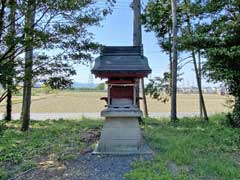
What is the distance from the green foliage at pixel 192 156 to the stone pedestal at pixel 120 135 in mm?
495

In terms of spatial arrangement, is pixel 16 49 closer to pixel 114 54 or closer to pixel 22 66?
pixel 22 66

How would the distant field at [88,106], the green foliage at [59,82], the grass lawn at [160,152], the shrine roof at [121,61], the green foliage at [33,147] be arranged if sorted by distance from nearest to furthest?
the grass lawn at [160,152], the green foliage at [33,147], the shrine roof at [121,61], the green foliage at [59,82], the distant field at [88,106]

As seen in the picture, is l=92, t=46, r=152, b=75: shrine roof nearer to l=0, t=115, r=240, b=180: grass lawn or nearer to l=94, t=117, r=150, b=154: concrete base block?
l=94, t=117, r=150, b=154: concrete base block

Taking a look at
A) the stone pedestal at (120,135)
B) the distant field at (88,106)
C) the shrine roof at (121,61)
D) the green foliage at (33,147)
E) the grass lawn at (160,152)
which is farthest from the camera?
the distant field at (88,106)

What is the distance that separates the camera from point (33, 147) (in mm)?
5742

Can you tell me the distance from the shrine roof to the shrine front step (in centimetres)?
94

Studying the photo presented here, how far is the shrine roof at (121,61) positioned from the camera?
5.09 metres

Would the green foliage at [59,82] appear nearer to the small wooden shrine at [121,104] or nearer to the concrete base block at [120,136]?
the small wooden shrine at [121,104]

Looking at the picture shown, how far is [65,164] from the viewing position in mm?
4465

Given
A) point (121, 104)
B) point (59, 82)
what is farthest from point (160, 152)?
point (59, 82)

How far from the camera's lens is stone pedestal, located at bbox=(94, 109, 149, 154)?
17.2ft

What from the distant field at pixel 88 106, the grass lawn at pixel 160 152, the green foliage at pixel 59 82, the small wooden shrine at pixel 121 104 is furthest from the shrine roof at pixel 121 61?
the distant field at pixel 88 106

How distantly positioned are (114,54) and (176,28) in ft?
14.6

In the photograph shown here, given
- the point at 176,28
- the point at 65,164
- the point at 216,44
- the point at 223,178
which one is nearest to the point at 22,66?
the point at 65,164
